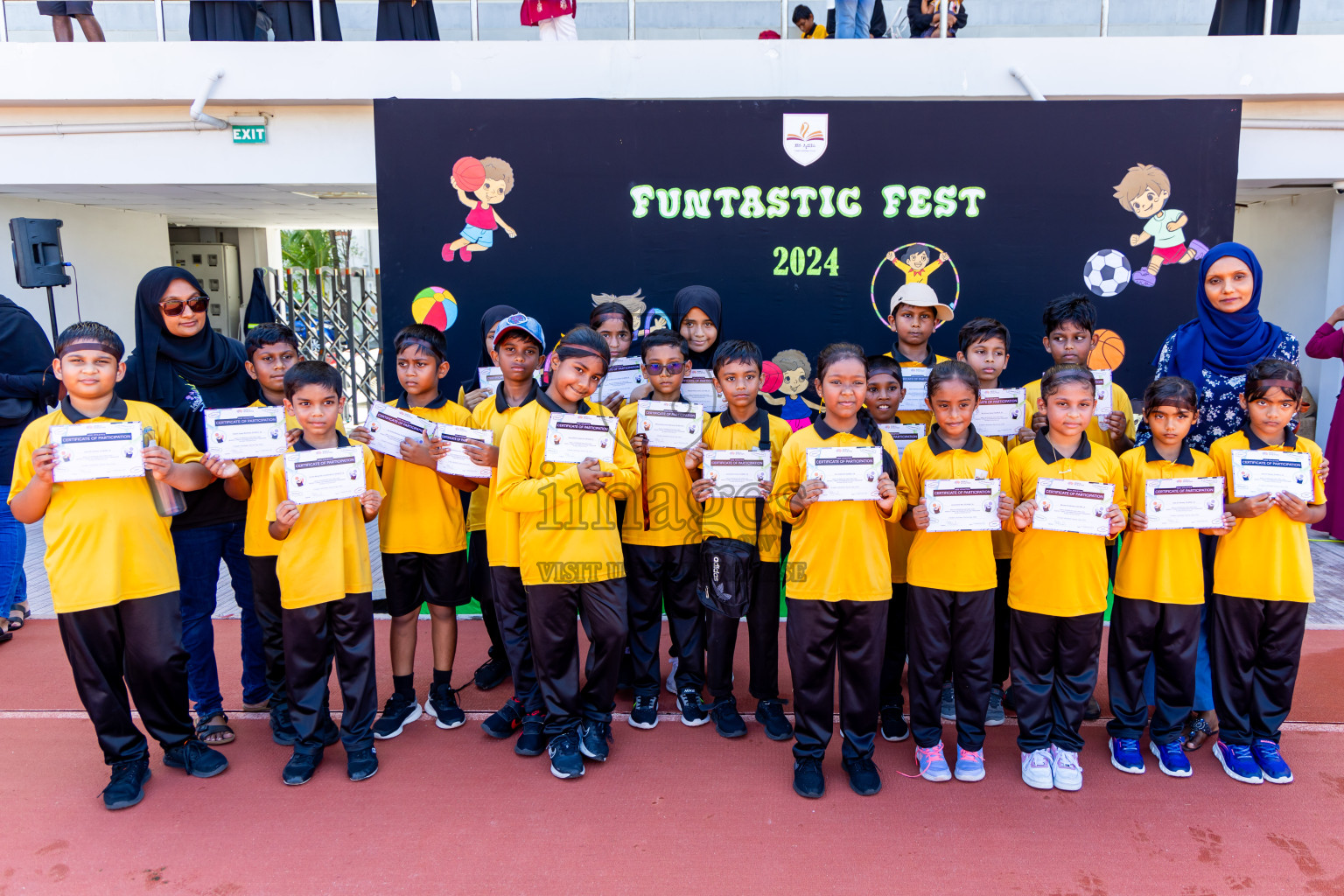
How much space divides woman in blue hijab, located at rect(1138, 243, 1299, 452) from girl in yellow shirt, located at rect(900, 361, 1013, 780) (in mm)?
908

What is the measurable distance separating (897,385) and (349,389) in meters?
9.64

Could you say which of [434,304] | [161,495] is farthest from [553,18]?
[161,495]

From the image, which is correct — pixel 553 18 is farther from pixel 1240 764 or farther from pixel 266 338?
pixel 1240 764

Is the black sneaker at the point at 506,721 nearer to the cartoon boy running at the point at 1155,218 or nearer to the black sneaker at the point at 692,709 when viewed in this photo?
the black sneaker at the point at 692,709

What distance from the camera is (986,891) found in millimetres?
2654

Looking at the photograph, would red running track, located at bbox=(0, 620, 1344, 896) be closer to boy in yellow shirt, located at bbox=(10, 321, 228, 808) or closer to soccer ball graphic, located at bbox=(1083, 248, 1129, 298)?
boy in yellow shirt, located at bbox=(10, 321, 228, 808)

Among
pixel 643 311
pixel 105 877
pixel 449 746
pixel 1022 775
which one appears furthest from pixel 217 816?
pixel 643 311

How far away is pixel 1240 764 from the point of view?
327 centimetres

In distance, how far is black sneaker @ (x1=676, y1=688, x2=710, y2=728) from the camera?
3.75 m

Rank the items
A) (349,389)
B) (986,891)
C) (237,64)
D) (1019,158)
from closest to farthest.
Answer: (986,891) → (1019,158) → (237,64) → (349,389)

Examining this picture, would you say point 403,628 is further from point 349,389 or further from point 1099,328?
point 349,389

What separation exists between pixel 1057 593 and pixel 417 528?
2.58 m

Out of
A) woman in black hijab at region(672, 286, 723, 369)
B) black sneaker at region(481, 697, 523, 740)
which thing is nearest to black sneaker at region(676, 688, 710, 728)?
black sneaker at region(481, 697, 523, 740)

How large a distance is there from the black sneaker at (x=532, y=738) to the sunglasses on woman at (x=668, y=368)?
1.56 m
